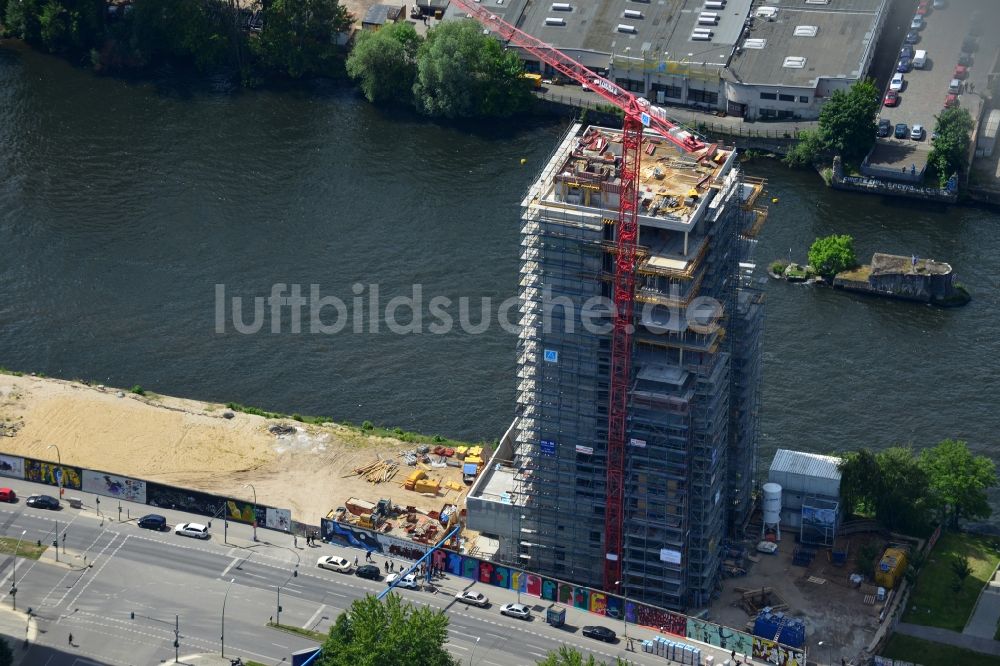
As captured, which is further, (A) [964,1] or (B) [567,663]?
(B) [567,663]

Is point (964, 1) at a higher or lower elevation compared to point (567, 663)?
higher
